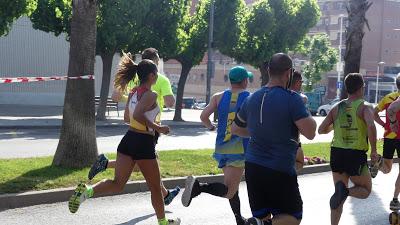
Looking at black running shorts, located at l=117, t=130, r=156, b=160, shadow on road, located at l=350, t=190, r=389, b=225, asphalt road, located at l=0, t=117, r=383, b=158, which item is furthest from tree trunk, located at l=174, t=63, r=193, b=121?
black running shorts, located at l=117, t=130, r=156, b=160

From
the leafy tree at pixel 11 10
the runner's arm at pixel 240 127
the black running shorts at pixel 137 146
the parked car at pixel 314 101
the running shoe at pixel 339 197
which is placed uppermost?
the leafy tree at pixel 11 10

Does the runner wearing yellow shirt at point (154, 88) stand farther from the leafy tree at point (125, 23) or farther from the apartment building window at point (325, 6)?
the apartment building window at point (325, 6)

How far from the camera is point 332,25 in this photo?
8588 cm

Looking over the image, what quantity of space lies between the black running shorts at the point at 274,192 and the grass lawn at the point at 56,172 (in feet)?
13.5

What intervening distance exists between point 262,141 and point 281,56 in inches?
25.9

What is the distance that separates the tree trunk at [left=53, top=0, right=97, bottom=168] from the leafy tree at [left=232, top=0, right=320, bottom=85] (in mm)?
22117

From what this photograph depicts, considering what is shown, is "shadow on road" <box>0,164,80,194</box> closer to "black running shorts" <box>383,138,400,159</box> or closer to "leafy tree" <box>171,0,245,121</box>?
"black running shorts" <box>383,138,400,159</box>

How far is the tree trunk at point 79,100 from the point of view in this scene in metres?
8.89

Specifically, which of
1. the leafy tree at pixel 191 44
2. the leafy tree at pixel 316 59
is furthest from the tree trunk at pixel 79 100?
the leafy tree at pixel 316 59

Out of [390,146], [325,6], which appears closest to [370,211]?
[390,146]

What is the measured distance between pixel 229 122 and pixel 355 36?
9093mm

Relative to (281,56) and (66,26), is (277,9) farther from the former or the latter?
(281,56)

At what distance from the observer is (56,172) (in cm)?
842

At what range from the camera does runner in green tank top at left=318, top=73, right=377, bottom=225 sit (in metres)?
5.81
